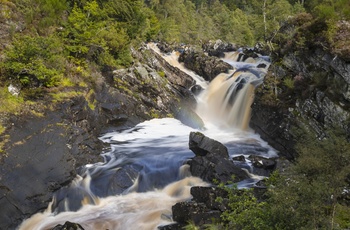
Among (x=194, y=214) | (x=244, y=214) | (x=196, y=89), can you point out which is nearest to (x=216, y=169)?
(x=194, y=214)

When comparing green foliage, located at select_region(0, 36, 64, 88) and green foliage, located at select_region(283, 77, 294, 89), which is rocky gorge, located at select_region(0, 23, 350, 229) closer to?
green foliage, located at select_region(283, 77, 294, 89)

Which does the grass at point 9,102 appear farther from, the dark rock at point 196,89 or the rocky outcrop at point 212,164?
the dark rock at point 196,89

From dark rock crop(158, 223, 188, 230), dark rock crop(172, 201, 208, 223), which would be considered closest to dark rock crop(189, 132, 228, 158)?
dark rock crop(172, 201, 208, 223)

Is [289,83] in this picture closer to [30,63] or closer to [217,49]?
[30,63]

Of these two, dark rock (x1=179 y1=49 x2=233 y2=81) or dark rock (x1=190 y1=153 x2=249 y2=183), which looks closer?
dark rock (x1=190 y1=153 x2=249 y2=183)

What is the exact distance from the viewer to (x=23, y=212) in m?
10.6

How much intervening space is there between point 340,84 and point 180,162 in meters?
8.07

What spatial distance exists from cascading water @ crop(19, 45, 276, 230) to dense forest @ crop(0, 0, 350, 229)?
10.6 feet

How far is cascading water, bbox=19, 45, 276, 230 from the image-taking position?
1095 cm

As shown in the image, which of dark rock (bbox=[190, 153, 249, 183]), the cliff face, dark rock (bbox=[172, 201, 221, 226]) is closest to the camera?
dark rock (bbox=[172, 201, 221, 226])

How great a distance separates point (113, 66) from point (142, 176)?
35.1 feet

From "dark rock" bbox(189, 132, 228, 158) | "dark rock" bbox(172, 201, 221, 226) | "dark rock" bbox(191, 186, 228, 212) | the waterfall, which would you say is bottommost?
"dark rock" bbox(172, 201, 221, 226)

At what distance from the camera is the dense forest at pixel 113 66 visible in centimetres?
719

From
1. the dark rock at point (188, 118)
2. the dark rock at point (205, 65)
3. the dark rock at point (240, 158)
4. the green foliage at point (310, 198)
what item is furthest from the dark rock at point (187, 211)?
the dark rock at point (205, 65)
